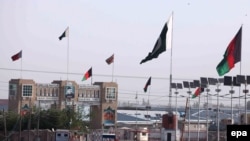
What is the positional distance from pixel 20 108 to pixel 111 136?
38533 mm

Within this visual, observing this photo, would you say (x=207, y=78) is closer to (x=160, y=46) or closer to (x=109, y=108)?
(x=160, y=46)

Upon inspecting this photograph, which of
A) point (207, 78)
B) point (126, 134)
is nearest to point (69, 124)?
point (126, 134)

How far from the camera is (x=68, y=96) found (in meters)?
105

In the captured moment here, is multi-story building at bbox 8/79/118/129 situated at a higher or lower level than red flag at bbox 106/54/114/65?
lower

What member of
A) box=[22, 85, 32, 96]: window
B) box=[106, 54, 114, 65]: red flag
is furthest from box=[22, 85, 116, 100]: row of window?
box=[106, 54, 114, 65]: red flag

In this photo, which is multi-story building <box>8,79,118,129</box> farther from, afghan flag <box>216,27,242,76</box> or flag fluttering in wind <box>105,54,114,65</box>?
afghan flag <box>216,27,242,76</box>

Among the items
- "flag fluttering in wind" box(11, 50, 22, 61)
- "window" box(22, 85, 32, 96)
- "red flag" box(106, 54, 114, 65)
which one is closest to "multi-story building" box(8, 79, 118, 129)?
"window" box(22, 85, 32, 96)

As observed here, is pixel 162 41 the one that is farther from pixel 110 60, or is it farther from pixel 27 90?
pixel 27 90

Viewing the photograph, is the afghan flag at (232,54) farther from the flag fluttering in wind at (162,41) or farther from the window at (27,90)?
the window at (27,90)

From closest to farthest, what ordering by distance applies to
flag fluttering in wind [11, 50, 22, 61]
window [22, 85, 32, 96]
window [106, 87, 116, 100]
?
1. flag fluttering in wind [11, 50, 22, 61]
2. window [22, 85, 32, 96]
3. window [106, 87, 116, 100]

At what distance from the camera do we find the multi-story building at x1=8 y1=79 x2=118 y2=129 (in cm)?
10719

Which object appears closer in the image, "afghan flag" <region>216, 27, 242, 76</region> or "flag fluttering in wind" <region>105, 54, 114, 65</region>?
"afghan flag" <region>216, 27, 242, 76</region>

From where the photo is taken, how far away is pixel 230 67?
1478 inches

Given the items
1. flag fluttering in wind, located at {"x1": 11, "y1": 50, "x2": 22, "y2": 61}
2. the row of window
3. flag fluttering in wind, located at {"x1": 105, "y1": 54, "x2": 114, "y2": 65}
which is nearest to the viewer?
flag fluttering in wind, located at {"x1": 11, "y1": 50, "x2": 22, "y2": 61}
